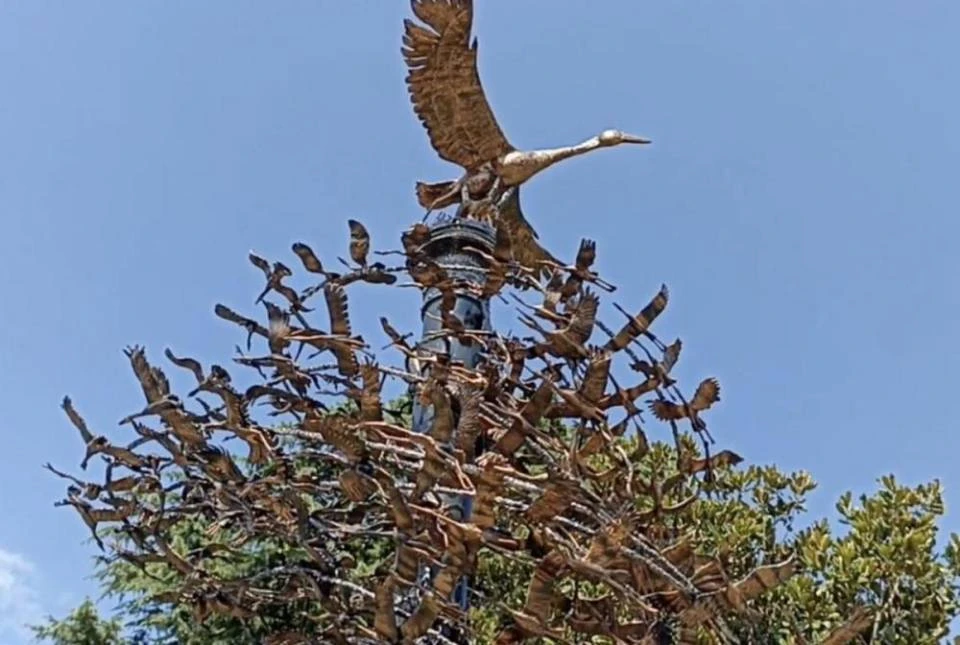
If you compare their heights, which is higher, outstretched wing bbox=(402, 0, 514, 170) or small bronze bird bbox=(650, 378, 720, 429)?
outstretched wing bbox=(402, 0, 514, 170)

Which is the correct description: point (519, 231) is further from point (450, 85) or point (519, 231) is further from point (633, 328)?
point (633, 328)

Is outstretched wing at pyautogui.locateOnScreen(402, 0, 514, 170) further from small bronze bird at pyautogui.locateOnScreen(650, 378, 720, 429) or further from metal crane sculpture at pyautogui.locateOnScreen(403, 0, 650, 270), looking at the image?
small bronze bird at pyautogui.locateOnScreen(650, 378, 720, 429)

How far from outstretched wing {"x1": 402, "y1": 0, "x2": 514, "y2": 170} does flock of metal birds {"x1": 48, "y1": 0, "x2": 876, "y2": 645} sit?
36 centimetres

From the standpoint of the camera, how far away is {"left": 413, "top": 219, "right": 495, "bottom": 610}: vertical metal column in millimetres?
2084

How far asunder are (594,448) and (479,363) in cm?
38

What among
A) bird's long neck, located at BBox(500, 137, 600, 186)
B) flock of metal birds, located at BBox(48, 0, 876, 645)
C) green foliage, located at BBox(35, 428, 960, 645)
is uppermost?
bird's long neck, located at BBox(500, 137, 600, 186)

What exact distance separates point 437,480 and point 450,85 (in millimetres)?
1322

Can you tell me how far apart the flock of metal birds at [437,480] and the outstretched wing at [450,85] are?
360 mm

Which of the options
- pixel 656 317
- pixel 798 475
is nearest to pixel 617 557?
pixel 656 317

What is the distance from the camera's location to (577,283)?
1.96 meters

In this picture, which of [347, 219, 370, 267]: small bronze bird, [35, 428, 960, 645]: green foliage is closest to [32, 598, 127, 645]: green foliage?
Answer: [35, 428, 960, 645]: green foliage

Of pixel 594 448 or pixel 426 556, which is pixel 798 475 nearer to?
pixel 594 448

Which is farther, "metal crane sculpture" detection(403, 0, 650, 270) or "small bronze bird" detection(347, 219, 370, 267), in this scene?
"metal crane sculpture" detection(403, 0, 650, 270)

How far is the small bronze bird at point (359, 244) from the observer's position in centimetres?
207
